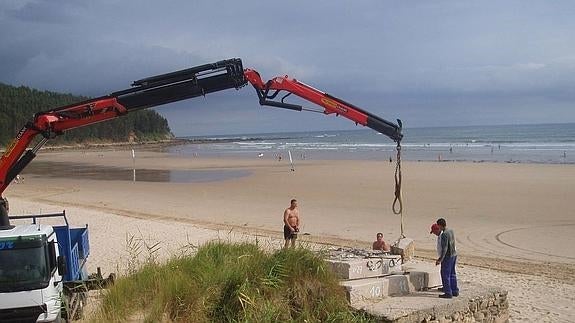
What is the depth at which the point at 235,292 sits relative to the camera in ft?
24.5

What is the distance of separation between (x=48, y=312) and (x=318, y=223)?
1416cm

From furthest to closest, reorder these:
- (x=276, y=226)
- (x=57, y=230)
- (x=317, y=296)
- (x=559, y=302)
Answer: (x=276, y=226)
(x=559, y=302)
(x=57, y=230)
(x=317, y=296)

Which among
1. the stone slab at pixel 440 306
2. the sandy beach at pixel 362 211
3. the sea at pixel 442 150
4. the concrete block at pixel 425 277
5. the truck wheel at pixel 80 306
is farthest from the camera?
the sea at pixel 442 150

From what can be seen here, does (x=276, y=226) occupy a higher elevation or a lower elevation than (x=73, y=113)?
lower

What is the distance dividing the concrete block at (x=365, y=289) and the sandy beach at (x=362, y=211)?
316 cm

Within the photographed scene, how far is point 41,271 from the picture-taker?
27.6 feet

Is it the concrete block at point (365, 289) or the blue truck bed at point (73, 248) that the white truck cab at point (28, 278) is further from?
the concrete block at point (365, 289)

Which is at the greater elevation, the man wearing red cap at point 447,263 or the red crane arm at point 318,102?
the red crane arm at point 318,102

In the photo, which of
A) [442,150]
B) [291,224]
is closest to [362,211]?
[291,224]

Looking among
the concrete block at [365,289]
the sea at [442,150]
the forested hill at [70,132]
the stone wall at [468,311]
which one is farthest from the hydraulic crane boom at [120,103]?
the forested hill at [70,132]

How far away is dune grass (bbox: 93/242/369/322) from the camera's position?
7261 millimetres

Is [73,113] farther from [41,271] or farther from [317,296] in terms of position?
[317,296]

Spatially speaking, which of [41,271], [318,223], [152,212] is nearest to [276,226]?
[318,223]

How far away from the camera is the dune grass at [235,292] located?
726 cm
